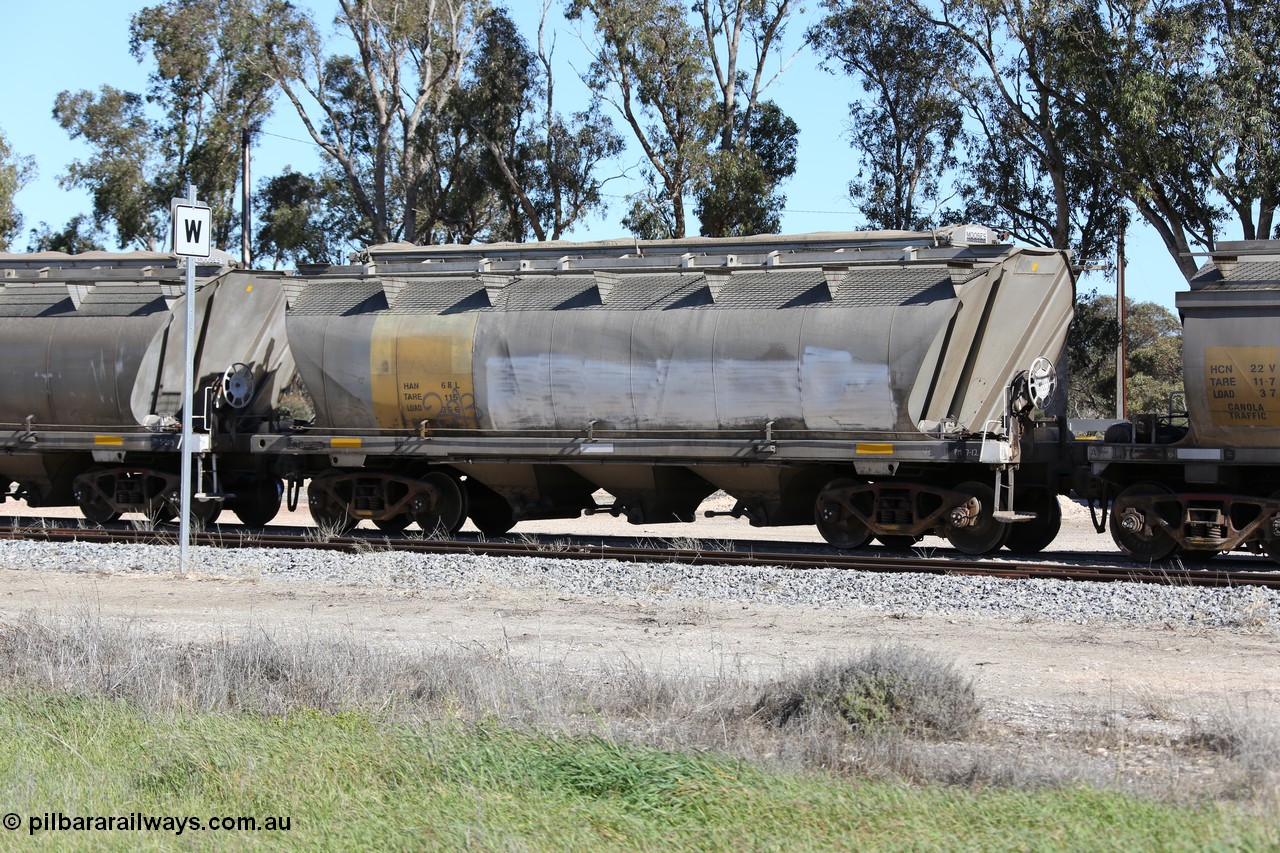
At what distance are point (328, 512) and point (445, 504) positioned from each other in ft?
6.67

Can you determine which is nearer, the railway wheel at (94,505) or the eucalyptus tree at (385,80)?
the railway wheel at (94,505)

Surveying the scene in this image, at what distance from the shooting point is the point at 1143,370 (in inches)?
2072

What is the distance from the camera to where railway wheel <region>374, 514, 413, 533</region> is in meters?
20.0

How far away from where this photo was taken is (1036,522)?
17.8 metres

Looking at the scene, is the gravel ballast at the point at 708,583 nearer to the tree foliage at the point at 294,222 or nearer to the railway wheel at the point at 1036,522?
the railway wheel at the point at 1036,522

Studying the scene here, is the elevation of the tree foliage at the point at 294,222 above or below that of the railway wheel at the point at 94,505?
above

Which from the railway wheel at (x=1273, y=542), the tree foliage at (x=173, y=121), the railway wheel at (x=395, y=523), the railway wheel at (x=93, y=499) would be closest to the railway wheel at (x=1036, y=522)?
the railway wheel at (x=1273, y=542)

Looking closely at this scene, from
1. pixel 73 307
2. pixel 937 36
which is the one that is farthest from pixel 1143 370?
pixel 73 307

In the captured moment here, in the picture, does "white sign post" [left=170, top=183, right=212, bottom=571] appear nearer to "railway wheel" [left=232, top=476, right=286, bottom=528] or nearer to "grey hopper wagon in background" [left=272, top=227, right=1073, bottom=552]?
"grey hopper wagon in background" [left=272, top=227, right=1073, bottom=552]

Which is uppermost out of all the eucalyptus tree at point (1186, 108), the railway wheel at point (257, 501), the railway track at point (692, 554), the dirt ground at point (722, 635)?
the eucalyptus tree at point (1186, 108)

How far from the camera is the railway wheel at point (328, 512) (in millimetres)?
19875

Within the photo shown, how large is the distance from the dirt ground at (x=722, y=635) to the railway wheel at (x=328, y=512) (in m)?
4.09

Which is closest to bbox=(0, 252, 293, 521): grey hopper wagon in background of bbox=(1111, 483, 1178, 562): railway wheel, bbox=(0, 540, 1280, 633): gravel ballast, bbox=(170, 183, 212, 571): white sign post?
bbox=(0, 540, 1280, 633): gravel ballast

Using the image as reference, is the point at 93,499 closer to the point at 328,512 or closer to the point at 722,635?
Answer: the point at 328,512
